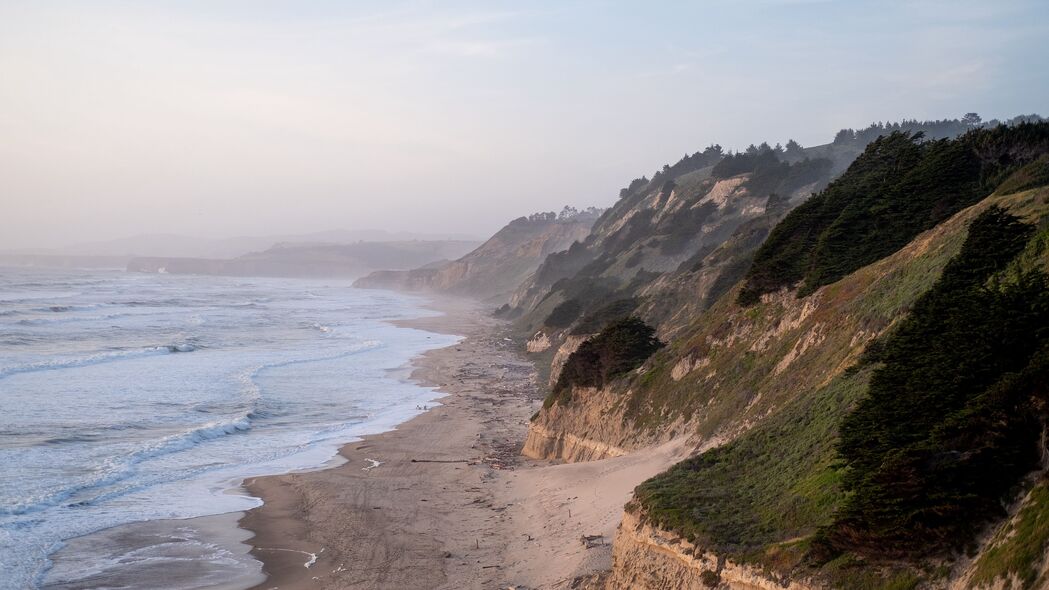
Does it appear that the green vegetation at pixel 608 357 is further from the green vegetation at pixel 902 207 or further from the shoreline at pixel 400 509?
the green vegetation at pixel 902 207

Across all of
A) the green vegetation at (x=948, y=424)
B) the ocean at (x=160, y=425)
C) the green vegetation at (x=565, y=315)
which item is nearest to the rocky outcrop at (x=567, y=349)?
the ocean at (x=160, y=425)

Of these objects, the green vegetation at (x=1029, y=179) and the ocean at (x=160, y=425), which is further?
the ocean at (x=160, y=425)

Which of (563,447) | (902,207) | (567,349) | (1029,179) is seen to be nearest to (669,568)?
(1029,179)

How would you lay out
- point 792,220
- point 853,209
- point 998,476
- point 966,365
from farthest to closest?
point 792,220 < point 853,209 < point 966,365 < point 998,476

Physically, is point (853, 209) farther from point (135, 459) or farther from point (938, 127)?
point (938, 127)

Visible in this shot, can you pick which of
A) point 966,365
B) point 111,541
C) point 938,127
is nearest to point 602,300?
point 111,541

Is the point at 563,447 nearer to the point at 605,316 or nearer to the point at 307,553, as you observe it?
the point at 307,553
